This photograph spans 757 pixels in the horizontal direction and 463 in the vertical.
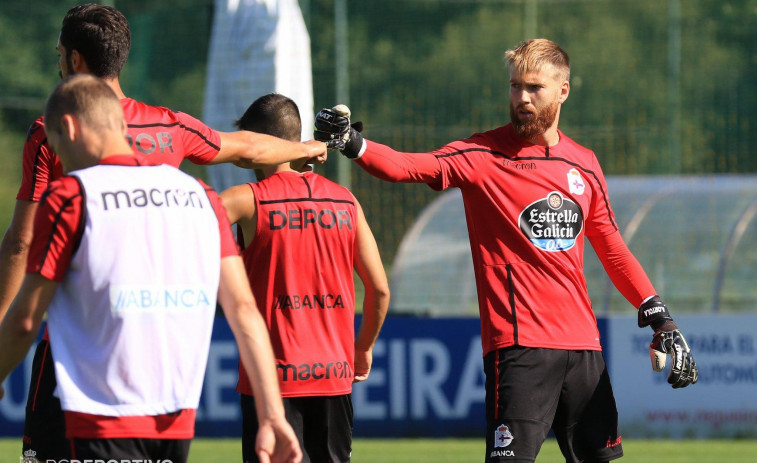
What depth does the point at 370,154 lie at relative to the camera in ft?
17.5

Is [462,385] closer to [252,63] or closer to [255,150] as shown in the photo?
[252,63]

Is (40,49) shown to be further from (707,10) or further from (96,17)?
(96,17)

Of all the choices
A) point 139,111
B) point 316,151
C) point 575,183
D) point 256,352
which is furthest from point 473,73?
point 256,352

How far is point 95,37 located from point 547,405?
2.49 meters

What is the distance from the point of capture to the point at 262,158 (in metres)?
4.84

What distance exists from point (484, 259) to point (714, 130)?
33.2ft

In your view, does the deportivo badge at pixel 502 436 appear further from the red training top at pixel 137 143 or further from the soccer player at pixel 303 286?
the red training top at pixel 137 143

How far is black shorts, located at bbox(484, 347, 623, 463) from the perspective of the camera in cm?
536

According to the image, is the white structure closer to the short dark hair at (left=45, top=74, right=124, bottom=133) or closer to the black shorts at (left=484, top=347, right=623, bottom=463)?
the black shorts at (left=484, top=347, right=623, bottom=463)

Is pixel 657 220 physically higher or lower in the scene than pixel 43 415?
higher

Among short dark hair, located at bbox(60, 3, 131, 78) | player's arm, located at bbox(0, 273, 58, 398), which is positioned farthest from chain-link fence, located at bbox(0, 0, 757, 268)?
player's arm, located at bbox(0, 273, 58, 398)

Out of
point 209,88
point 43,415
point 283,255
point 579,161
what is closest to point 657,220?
point 209,88

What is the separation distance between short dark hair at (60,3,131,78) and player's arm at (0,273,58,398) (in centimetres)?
131

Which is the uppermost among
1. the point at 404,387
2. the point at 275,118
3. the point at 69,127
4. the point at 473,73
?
the point at 473,73
